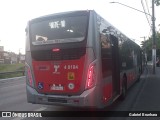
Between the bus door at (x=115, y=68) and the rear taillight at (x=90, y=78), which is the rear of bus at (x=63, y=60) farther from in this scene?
the bus door at (x=115, y=68)

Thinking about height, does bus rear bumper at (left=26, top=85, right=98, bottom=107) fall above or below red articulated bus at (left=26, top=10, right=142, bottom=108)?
below

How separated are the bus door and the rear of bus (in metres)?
2.15

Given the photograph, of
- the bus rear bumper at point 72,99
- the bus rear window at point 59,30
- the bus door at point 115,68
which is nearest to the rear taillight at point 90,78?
the bus rear bumper at point 72,99

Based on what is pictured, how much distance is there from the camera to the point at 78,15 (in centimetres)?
793

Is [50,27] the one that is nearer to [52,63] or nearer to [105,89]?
[52,63]

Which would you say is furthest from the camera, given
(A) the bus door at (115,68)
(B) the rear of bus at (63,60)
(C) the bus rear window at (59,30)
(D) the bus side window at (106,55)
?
(A) the bus door at (115,68)

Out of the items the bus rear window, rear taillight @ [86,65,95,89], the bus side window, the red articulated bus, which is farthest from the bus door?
rear taillight @ [86,65,95,89]

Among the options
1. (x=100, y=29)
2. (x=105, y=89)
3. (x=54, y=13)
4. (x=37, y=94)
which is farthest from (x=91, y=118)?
(x=54, y=13)

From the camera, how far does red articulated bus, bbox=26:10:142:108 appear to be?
7.56 m

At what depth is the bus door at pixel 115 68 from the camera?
974 cm

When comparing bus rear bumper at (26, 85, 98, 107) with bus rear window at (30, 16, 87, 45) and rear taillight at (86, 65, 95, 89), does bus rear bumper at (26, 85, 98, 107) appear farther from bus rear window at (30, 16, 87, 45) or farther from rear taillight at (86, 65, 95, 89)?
bus rear window at (30, 16, 87, 45)

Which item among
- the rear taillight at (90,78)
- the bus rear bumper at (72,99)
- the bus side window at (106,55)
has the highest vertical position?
the bus side window at (106,55)

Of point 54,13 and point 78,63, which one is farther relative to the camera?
point 54,13

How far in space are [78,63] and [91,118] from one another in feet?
5.77
